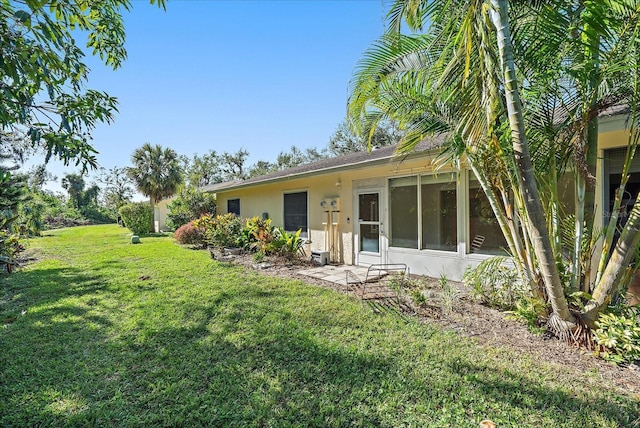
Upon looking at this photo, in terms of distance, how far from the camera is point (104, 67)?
4.53 m

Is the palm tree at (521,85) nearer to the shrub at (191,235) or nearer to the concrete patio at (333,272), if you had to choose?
the concrete patio at (333,272)

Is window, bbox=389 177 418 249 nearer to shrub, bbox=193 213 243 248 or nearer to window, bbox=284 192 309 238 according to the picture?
window, bbox=284 192 309 238

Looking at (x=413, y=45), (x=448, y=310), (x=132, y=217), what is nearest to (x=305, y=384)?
(x=448, y=310)

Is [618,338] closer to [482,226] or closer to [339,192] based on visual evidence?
[482,226]

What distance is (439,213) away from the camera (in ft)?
22.6

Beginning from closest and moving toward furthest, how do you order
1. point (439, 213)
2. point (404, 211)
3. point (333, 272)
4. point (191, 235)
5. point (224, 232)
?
point (439, 213) → point (404, 211) → point (333, 272) → point (224, 232) → point (191, 235)

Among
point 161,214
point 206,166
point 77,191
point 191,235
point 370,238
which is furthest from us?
point 77,191

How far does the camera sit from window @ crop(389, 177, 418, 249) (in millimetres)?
7324

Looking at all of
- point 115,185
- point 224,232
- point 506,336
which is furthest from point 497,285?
point 115,185

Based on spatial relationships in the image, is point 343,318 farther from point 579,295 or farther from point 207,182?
point 207,182

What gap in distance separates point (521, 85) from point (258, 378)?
4567 mm

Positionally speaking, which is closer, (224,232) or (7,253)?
(7,253)

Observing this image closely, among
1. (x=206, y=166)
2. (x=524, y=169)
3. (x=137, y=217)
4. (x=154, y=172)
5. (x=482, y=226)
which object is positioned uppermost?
(x=206, y=166)

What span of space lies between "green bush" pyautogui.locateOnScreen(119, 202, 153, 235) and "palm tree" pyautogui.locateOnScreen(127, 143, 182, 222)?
3.30 metres
